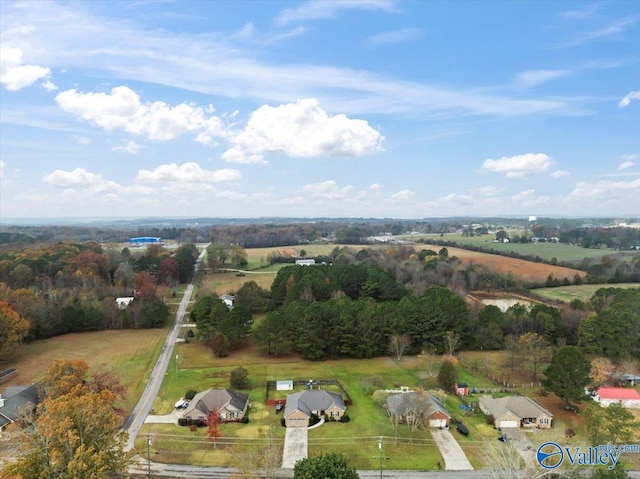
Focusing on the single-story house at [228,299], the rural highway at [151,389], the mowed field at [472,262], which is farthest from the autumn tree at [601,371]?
the single-story house at [228,299]

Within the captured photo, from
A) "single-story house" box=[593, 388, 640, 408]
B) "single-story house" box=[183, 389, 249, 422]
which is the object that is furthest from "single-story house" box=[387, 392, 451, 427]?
"single-story house" box=[593, 388, 640, 408]

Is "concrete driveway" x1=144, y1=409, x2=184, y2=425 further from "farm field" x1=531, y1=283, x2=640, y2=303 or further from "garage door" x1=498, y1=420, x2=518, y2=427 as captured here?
"farm field" x1=531, y1=283, x2=640, y2=303

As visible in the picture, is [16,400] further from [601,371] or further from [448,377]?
[601,371]

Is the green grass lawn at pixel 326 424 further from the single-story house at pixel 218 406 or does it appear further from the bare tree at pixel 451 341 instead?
the bare tree at pixel 451 341

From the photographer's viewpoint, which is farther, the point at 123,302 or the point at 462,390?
the point at 123,302

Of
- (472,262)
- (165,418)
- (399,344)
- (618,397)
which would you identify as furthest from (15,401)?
(472,262)
